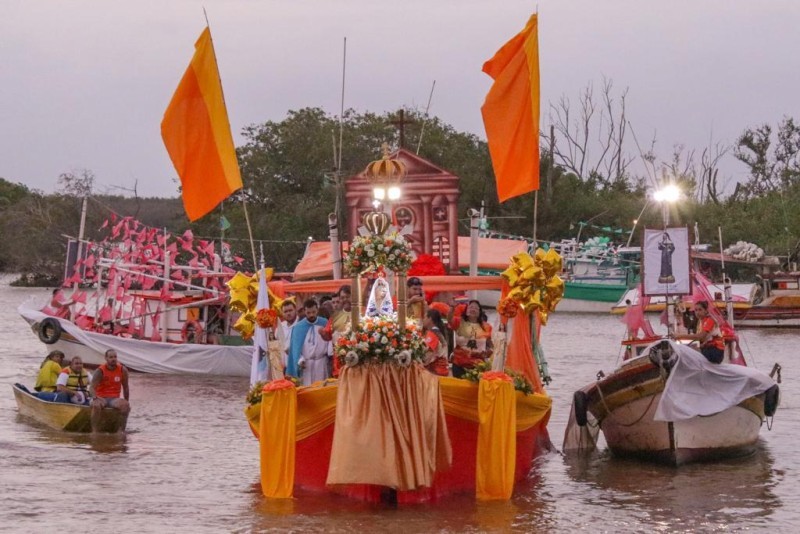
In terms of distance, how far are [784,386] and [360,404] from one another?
1940 cm

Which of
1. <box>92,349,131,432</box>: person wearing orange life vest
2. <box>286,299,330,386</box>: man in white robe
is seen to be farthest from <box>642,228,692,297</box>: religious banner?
<box>92,349,131,432</box>: person wearing orange life vest

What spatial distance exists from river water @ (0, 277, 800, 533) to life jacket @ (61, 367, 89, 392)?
795 mm

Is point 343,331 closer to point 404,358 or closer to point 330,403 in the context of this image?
point 330,403

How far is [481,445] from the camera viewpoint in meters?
15.1

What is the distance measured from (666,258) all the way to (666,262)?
56 mm

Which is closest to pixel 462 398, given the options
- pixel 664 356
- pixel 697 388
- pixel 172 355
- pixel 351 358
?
pixel 351 358

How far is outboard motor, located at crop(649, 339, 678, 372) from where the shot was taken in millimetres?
17578

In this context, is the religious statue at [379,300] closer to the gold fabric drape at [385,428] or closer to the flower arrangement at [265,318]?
the gold fabric drape at [385,428]

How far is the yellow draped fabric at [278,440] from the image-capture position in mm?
15000

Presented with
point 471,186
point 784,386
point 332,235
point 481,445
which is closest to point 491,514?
point 481,445

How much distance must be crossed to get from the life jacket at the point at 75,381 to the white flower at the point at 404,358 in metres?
9.30

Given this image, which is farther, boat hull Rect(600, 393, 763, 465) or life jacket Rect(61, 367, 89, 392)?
life jacket Rect(61, 367, 89, 392)

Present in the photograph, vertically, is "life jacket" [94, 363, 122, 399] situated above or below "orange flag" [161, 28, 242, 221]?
below

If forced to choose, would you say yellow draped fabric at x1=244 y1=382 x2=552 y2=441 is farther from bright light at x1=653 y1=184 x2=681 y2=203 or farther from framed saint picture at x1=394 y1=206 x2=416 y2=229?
framed saint picture at x1=394 y1=206 x2=416 y2=229
